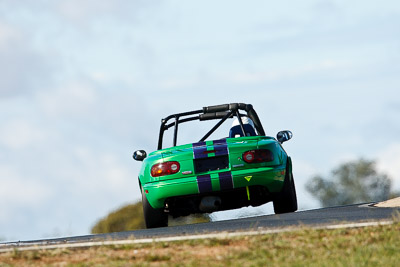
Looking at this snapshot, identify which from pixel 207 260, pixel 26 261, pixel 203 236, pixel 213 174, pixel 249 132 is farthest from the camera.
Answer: pixel 249 132

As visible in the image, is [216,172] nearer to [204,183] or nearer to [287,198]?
[204,183]

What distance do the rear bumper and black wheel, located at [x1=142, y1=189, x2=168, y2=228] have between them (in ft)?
1.12

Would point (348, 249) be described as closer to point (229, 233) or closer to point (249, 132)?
point (229, 233)

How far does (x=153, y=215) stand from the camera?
12.7 m

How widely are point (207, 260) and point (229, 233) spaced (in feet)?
4.31

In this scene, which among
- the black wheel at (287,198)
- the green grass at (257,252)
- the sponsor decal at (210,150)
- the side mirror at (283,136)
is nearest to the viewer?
the green grass at (257,252)

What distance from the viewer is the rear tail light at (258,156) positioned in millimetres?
12156

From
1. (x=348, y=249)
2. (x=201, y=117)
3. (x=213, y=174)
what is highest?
(x=201, y=117)

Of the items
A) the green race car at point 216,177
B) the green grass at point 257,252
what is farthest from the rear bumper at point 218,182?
the green grass at point 257,252

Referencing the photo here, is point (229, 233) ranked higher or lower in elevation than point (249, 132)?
lower

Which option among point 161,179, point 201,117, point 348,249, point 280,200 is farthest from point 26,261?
point 201,117

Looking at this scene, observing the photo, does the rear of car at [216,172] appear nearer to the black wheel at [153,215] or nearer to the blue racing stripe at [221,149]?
the blue racing stripe at [221,149]

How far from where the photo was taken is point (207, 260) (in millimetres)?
7738

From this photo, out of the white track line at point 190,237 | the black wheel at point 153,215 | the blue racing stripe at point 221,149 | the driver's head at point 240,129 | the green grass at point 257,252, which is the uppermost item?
the driver's head at point 240,129
